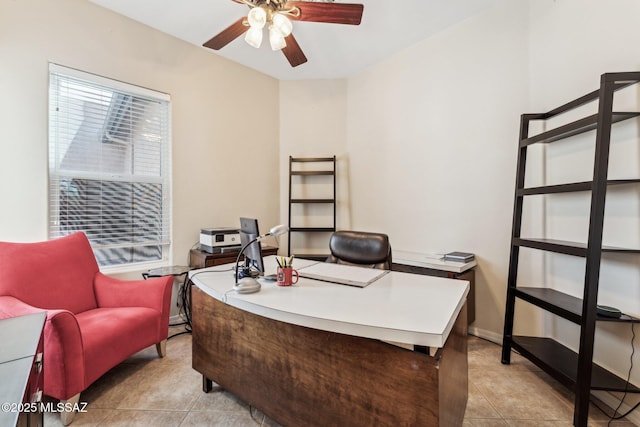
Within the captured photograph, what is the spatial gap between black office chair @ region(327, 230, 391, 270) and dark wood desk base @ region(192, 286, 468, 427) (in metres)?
0.66

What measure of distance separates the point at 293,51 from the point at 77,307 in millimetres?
2436

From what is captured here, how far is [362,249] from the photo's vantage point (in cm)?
206

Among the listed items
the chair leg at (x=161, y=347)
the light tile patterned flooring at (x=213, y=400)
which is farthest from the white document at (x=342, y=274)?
the chair leg at (x=161, y=347)

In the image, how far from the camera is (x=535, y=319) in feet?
7.23

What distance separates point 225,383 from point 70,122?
2395 millimetres

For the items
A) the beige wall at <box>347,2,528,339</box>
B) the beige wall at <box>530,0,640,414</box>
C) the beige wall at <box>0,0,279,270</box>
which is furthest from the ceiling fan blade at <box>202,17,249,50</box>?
the beige wall at <box>530,0,640,414</box>

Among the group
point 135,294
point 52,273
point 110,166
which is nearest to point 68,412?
point 135,294

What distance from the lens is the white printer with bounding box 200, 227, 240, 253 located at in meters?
2.74

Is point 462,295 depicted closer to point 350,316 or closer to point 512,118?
point 350,316

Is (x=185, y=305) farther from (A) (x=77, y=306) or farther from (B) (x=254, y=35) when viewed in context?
(B) (x=254, y=35)

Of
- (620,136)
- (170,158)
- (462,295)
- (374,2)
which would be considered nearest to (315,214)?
(170,158)

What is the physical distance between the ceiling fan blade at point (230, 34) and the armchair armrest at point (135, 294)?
180cm

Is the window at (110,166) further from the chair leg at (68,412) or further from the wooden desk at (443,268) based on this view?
the wooden desk at (443,268)

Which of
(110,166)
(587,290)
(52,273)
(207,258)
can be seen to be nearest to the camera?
(587,290)
